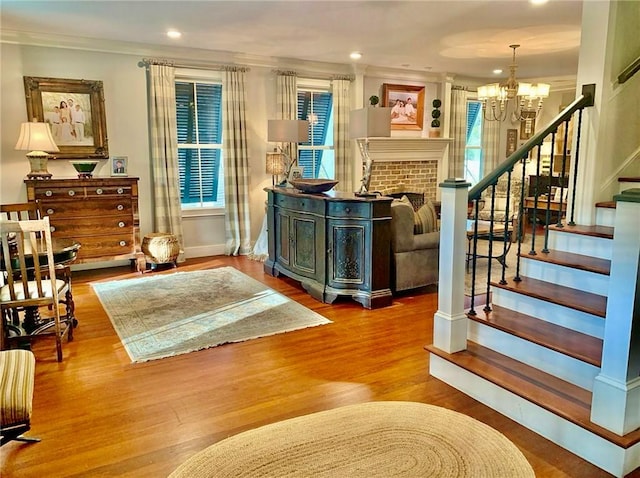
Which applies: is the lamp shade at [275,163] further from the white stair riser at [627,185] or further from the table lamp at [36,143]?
the white stair riser at [627,185]

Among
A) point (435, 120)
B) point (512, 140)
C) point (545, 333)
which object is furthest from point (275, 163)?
point (512, 140)

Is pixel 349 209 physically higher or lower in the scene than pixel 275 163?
lower

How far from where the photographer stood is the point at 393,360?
10.8 feet

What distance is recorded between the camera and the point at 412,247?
4641mm

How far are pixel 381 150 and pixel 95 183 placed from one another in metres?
4.19

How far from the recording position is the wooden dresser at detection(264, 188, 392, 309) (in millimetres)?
4332

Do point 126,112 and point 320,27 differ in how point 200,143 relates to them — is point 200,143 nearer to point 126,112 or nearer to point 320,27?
point 126,112

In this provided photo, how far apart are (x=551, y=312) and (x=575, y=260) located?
40 cm

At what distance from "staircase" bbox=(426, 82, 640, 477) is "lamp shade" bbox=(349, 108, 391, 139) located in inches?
66.8

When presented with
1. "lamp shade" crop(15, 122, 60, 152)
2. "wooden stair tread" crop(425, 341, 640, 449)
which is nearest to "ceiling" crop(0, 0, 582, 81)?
"lamp shade" crop(15, 122, 60, 152)

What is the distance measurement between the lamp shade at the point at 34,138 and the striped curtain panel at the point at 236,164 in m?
2.11

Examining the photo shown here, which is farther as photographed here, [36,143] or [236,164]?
[236,164]

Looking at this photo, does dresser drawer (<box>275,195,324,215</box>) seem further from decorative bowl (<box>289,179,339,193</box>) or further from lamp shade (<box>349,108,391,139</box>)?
lamp shade (<box>349,108,391,139</box>)

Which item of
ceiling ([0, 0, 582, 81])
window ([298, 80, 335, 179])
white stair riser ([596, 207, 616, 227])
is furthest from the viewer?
window ([298, 80, 335, 179])
